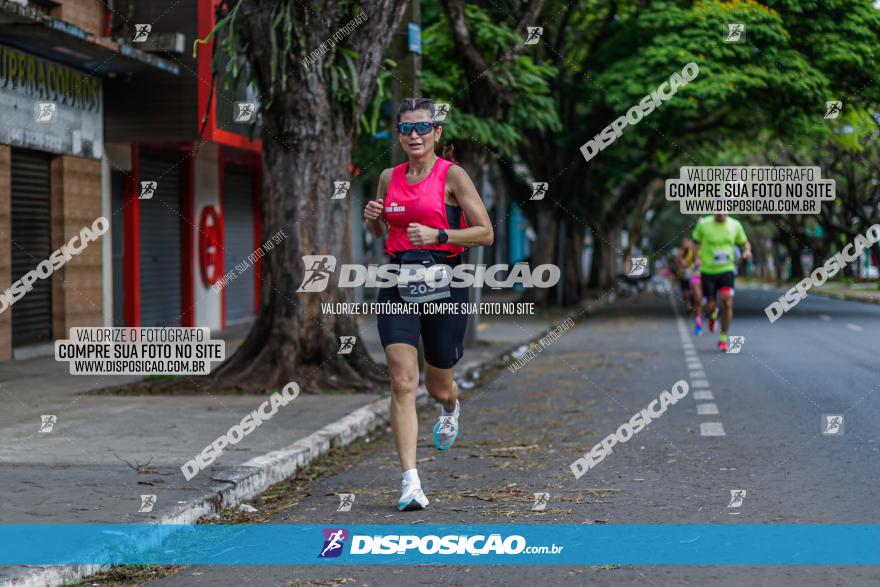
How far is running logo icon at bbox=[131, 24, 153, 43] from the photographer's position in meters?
17.9

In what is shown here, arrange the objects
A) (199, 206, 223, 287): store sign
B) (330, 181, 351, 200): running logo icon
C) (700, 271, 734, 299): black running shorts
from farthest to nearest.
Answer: (199, 206, 223, 287): store sign, (700, 271, 734, 299): black running shorts, (330, 181, 351, 200): running logo icon

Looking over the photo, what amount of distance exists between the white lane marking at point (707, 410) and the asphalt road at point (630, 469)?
30 mm

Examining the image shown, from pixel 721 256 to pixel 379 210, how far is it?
10870 mm

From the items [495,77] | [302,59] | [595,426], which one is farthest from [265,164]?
[495,77]

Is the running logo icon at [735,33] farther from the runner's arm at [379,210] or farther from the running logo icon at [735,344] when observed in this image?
the runner's arm at [379,210]

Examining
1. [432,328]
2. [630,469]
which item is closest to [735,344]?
[630,469]

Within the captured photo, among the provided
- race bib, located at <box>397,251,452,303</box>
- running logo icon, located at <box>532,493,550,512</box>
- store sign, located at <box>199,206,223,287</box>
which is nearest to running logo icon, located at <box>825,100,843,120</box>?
store sign, located at <box>199,206,223,287</box>

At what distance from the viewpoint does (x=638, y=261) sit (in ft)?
54.0

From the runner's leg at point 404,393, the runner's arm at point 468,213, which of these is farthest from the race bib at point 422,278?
the runner's leg at point 404,393

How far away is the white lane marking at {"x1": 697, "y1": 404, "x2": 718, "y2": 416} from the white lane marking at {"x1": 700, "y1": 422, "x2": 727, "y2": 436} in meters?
0.62

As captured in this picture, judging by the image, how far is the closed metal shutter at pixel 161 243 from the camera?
19484 mm

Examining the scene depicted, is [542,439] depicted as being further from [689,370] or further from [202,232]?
[202,232]

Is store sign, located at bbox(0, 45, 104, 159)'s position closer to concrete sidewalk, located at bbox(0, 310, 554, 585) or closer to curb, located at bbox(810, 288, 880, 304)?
concrete sidewalk, located at bbox(0, 310, 554, 585)

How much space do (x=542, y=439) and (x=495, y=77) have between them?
9849mm
